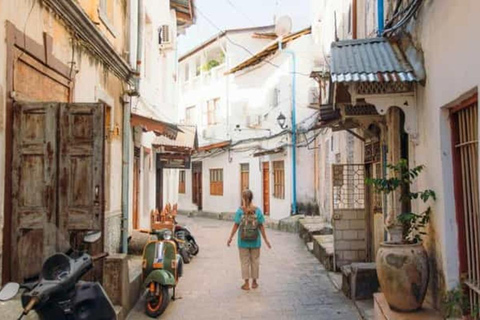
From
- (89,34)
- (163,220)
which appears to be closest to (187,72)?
(163,220)

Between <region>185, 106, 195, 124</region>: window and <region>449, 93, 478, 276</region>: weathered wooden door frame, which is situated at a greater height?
<region>185, 106, 195, 124</region>: window

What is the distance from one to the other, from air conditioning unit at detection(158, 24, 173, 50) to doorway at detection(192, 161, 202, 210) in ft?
47.1

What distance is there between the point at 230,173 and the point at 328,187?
34.8ft

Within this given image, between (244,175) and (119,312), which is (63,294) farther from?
(244,175)

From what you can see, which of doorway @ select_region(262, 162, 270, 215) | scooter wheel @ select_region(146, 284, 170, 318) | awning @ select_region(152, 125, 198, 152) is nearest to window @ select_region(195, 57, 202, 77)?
doorway @ select_region(262, 162, 270, 215)

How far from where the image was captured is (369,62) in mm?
5973

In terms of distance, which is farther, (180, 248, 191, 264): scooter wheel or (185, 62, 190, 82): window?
(185, 62, 190, 82): window

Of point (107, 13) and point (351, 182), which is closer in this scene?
point (107, 13)

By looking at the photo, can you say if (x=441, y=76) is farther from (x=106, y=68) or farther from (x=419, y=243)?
(x=106, y=68)

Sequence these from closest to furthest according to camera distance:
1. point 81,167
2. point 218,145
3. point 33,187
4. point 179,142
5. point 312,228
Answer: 1. point 33,187
2. point 81,167
3. point 312,228
4. point 179,142
5. point 218,145

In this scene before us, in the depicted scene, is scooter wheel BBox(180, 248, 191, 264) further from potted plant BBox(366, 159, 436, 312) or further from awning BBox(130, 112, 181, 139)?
potted plant BBox(366, 159, 436, 312)

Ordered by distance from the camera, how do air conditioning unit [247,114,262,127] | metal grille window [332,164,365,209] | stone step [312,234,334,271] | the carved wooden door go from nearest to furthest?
the carved wooden door < metal grille window [332,164,365,209] < stone step [312,234,334,271] < air conditioning unit [247,114,262,127]

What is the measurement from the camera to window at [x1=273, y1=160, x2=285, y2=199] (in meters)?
20.1

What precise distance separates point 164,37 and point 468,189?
37.5 ft
